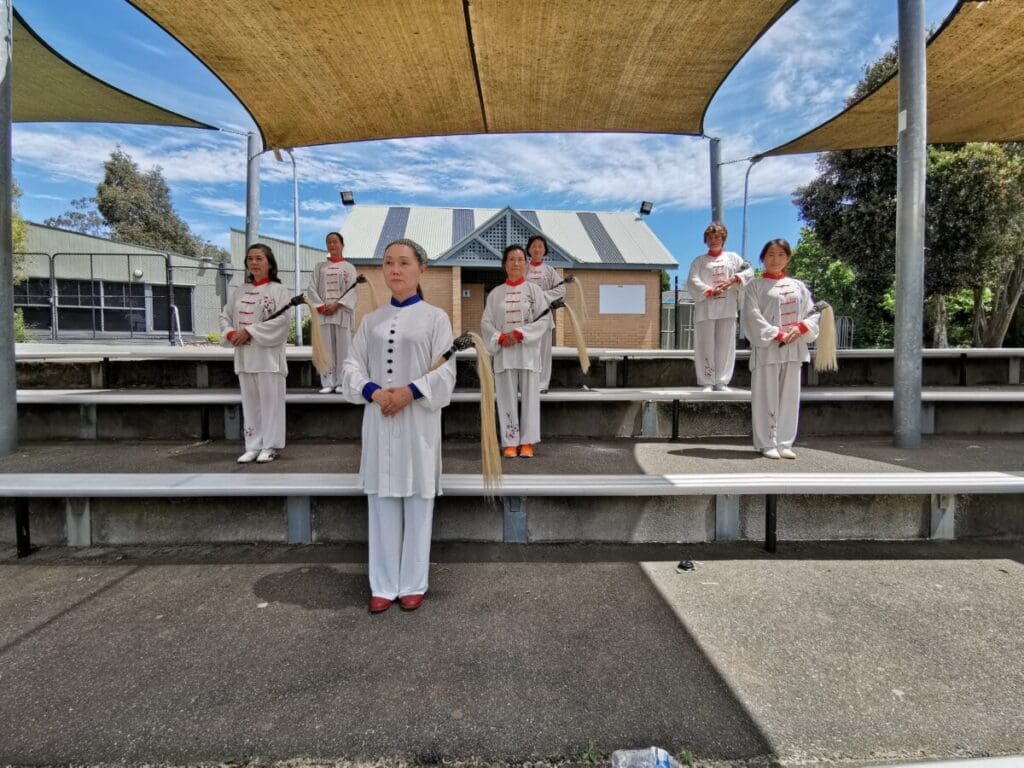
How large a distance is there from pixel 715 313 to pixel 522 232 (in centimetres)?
1544

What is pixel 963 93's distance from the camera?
5914 millimetres

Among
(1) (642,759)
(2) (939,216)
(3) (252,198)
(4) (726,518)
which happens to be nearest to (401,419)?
(1) (642,759)

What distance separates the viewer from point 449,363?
2.75 m

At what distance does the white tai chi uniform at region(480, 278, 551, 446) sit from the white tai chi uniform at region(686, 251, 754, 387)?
2454mm

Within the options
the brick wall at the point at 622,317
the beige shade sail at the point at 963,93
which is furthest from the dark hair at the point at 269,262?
the brick wall at the point at 622,317

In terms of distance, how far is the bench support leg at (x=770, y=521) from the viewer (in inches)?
138

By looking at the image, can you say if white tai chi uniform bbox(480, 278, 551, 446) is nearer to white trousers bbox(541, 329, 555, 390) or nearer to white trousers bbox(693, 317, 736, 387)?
white trousers bbox(541, 329, 555, 390)

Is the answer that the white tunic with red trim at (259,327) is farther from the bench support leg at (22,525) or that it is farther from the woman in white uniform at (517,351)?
the woman in white uniform at (517,351)

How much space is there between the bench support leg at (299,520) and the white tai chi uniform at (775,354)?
3.81 m

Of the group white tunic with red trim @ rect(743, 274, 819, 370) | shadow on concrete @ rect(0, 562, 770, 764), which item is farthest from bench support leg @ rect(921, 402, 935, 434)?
shadow on concrete @ rect(0, 562, 770, 764)

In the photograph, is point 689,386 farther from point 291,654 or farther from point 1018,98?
point 291,654

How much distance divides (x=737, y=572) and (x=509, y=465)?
186 cm

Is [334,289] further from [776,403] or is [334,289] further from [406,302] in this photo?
[776,403]

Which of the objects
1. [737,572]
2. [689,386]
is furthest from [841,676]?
[689,386]
